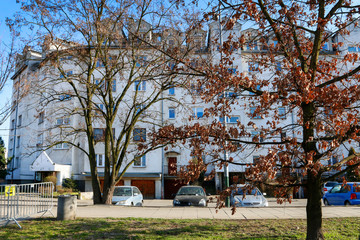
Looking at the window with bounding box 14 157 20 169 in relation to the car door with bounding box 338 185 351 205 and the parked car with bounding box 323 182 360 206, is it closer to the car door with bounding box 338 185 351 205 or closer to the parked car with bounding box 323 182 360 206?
the parked car with bounding box 323 182 360 206

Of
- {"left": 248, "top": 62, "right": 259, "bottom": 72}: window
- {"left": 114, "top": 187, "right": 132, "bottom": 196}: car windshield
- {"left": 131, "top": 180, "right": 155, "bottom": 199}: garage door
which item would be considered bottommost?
{"left": 131, "top": 180, "right": 155, "bottom": 199}: garage door

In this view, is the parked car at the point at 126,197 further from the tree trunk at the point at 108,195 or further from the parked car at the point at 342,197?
the parked car at the point at 342,197

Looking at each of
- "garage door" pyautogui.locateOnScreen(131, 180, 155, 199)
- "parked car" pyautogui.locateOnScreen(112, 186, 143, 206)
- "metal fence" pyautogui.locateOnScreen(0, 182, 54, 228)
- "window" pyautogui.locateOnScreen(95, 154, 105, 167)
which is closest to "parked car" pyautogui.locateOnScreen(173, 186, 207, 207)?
"parked car" pyautogui.locateOnScreen(112, 186, 143, 206)

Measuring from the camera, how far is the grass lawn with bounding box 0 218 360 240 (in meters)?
7.89

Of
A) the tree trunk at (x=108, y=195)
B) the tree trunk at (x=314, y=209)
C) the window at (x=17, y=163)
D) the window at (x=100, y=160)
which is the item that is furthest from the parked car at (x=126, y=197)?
the window at (x=17, y=163)

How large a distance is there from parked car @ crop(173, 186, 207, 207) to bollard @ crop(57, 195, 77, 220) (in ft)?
21.1

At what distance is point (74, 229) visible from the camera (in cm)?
873

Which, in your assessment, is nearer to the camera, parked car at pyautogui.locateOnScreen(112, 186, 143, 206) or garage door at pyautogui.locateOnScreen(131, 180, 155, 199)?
parked car at pyautogui.locateOnScreen(112, 186, 143, 206)

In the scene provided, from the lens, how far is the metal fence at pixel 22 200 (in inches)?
352

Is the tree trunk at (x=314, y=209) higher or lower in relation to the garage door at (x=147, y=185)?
higher

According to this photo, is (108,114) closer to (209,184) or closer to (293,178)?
(293,178)

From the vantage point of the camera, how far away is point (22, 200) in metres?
9.37

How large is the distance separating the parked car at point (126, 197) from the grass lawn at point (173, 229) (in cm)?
720

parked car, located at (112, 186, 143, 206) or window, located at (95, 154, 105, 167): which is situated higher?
window, located at (95, 154, 105, 167)
